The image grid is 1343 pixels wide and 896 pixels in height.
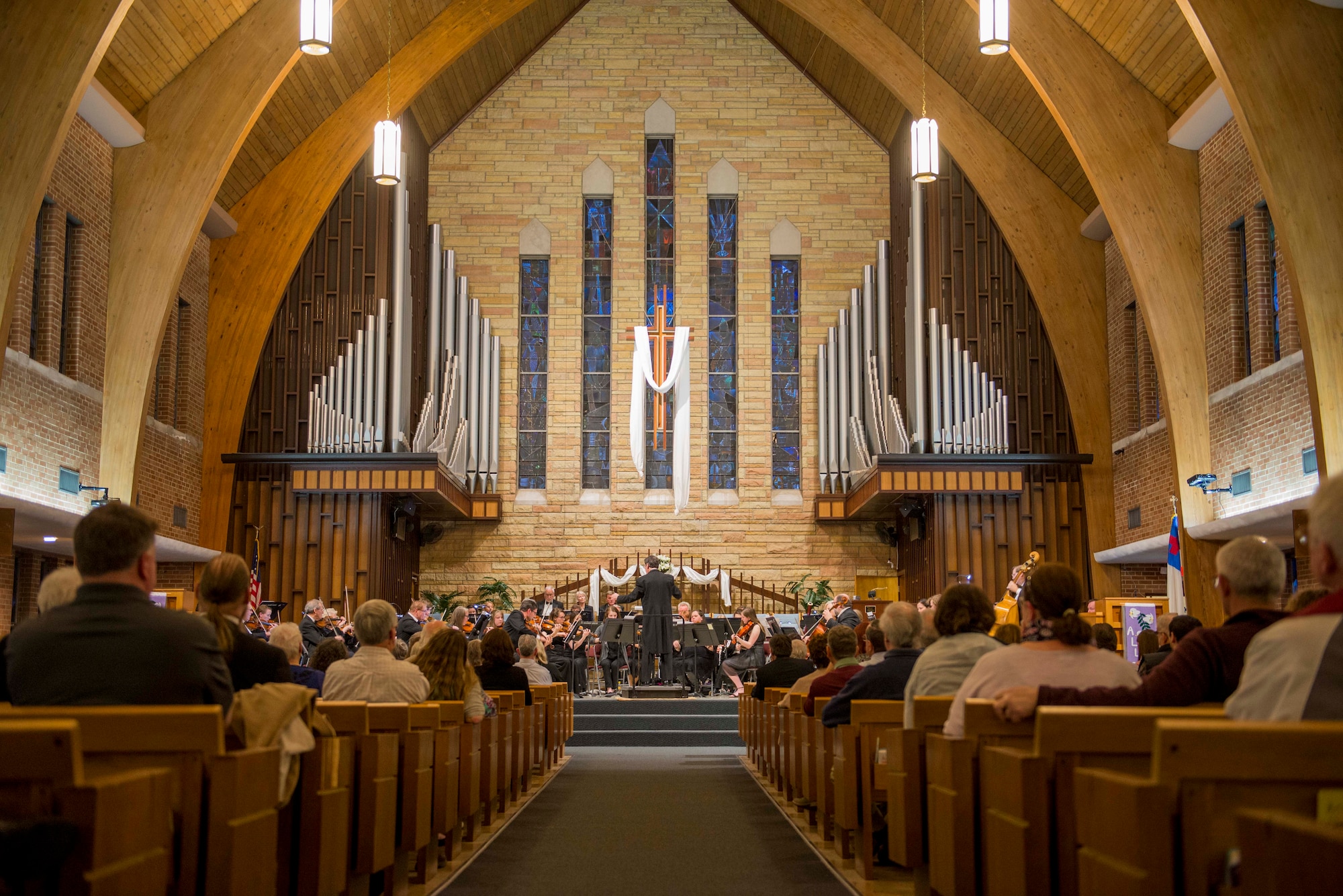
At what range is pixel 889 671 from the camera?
4.97 meters

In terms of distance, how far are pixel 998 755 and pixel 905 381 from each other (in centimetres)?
1308

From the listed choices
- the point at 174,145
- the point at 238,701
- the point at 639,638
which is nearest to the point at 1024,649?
the point at 238,701

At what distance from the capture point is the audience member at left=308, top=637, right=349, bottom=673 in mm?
5930

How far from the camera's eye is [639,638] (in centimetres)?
1312

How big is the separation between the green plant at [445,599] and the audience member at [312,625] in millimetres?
4538

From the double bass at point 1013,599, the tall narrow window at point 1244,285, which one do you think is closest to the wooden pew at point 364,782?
the double bass at point 1013,599

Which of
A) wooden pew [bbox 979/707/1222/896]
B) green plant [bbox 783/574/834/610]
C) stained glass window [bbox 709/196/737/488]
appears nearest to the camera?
wooden pew [bbox 979/707/1222/896]

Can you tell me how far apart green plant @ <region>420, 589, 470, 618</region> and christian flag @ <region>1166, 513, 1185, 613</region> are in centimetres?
850

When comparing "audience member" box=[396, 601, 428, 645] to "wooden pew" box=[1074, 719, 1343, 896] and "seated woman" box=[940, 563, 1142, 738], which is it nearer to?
"seated woman" box=[940, 563, 1142, 738]

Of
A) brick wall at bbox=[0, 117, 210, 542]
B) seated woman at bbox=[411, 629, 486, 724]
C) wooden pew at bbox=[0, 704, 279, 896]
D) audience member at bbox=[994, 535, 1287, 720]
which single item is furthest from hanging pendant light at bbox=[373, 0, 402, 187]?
audience member at bbox=[994, 535, 1287, 720]

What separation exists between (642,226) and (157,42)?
7.60m

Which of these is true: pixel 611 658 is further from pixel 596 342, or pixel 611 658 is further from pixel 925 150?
pixel 925 150

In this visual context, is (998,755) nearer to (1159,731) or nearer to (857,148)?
(1159,731)

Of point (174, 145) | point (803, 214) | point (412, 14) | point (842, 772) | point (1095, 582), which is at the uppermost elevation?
point (412, 14)
